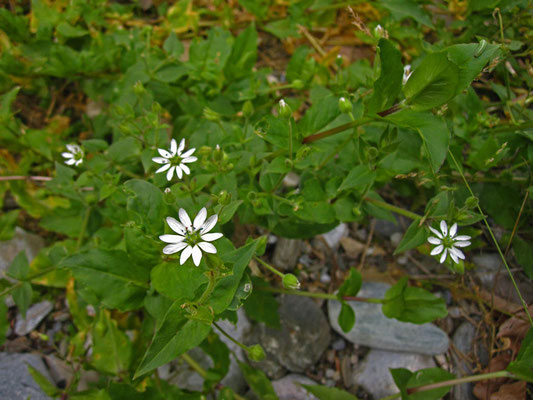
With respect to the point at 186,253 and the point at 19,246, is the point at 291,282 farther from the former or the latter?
the point at 19,246

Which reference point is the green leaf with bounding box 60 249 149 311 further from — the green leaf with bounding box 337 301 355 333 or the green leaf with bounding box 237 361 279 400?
the green leaf with bounding box 337 301 355 333

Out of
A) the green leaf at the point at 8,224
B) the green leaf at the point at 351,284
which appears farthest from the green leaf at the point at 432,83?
the green leaf at the point at 8,224

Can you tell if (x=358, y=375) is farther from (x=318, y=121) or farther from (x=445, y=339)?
(x=318, y=121)

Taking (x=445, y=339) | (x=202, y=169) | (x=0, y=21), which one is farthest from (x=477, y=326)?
(x=0, y=21)

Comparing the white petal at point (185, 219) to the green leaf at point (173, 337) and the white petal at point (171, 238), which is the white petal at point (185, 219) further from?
the green leaf at point (173, 337)

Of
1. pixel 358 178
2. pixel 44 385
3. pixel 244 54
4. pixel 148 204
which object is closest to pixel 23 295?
pixel 44 385
